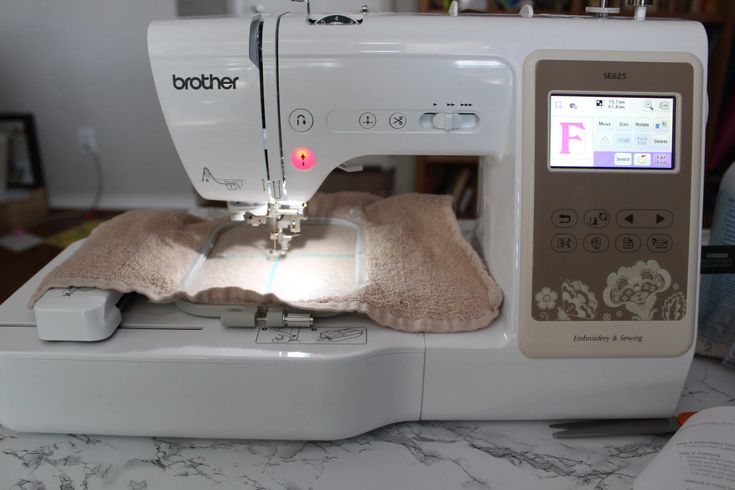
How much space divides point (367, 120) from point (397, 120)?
4 centimetres

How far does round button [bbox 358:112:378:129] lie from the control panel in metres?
0.22

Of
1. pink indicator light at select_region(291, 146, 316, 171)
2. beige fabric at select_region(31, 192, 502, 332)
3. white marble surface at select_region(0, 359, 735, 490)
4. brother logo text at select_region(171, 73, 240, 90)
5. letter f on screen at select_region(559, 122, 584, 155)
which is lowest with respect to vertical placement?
white marble surface at select_region(0, 359, 735, 490)

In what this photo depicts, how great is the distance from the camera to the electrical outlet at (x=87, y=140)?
252 cm

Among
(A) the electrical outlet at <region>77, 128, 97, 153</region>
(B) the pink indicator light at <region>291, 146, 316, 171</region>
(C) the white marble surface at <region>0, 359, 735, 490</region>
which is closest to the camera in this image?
(C) the white marble surface at <region>0, 359, 735, 490</region>

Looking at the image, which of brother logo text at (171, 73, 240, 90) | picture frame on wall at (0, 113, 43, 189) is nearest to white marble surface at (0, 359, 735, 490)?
brother logo text at (171, 73, 240, 90)

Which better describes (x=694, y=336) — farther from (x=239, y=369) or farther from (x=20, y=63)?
(x=20, y=63)

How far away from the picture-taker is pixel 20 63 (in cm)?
243

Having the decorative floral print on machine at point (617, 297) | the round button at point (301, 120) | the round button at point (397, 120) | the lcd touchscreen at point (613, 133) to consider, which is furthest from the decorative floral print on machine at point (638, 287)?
the round button at point (301, 120)

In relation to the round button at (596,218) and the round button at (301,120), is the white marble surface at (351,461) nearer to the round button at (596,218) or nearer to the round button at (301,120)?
the round button at (596,218)

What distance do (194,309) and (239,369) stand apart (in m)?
0.14

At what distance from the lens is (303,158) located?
917 millimetres

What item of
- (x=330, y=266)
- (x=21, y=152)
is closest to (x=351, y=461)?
(x=330, y=266)

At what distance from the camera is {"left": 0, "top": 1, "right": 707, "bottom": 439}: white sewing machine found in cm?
84

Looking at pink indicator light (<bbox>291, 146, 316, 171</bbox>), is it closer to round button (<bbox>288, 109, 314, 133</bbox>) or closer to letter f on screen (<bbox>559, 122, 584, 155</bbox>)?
round button (<bbox>288, 109, 314, 133</bbox>)
